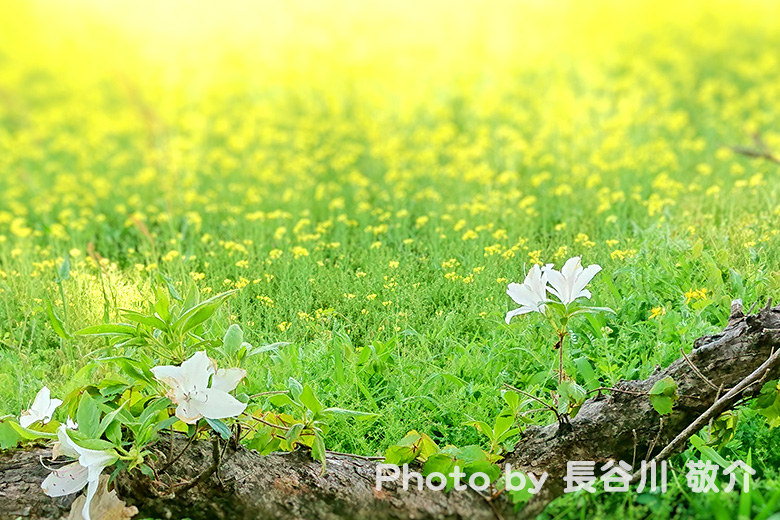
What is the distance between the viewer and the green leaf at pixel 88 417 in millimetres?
1824

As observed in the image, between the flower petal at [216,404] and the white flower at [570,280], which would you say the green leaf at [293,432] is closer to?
the flower petal at [216,404]

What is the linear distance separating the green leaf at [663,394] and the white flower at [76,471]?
3.73 feet

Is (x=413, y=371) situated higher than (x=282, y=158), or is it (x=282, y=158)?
(x=282, y=158)

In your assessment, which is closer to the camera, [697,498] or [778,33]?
[697,498]

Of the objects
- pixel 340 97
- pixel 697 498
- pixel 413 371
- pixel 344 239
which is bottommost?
pixel 697 498

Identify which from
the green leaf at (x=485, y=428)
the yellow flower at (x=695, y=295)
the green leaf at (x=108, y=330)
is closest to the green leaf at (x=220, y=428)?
the green leaf at (x=108, y=330)

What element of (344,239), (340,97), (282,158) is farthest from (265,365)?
(340,97)

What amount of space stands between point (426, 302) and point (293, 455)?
0.58m

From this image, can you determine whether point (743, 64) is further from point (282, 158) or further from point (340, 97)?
point (282, 158)

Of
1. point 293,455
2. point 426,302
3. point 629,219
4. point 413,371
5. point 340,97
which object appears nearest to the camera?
point 293,455

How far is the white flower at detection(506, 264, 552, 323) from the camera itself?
204 centimetres

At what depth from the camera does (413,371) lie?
7.55 feet

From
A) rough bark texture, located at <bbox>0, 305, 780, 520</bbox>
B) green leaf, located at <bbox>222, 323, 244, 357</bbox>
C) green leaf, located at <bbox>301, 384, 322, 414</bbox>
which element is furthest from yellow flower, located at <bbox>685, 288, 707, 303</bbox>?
green leaf, located at <bbox>222, 323, 244, 357</bbox>

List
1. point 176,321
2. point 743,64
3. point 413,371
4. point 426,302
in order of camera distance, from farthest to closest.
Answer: point 743,64 < point 426,302 < point 413,371 < point 176,321
